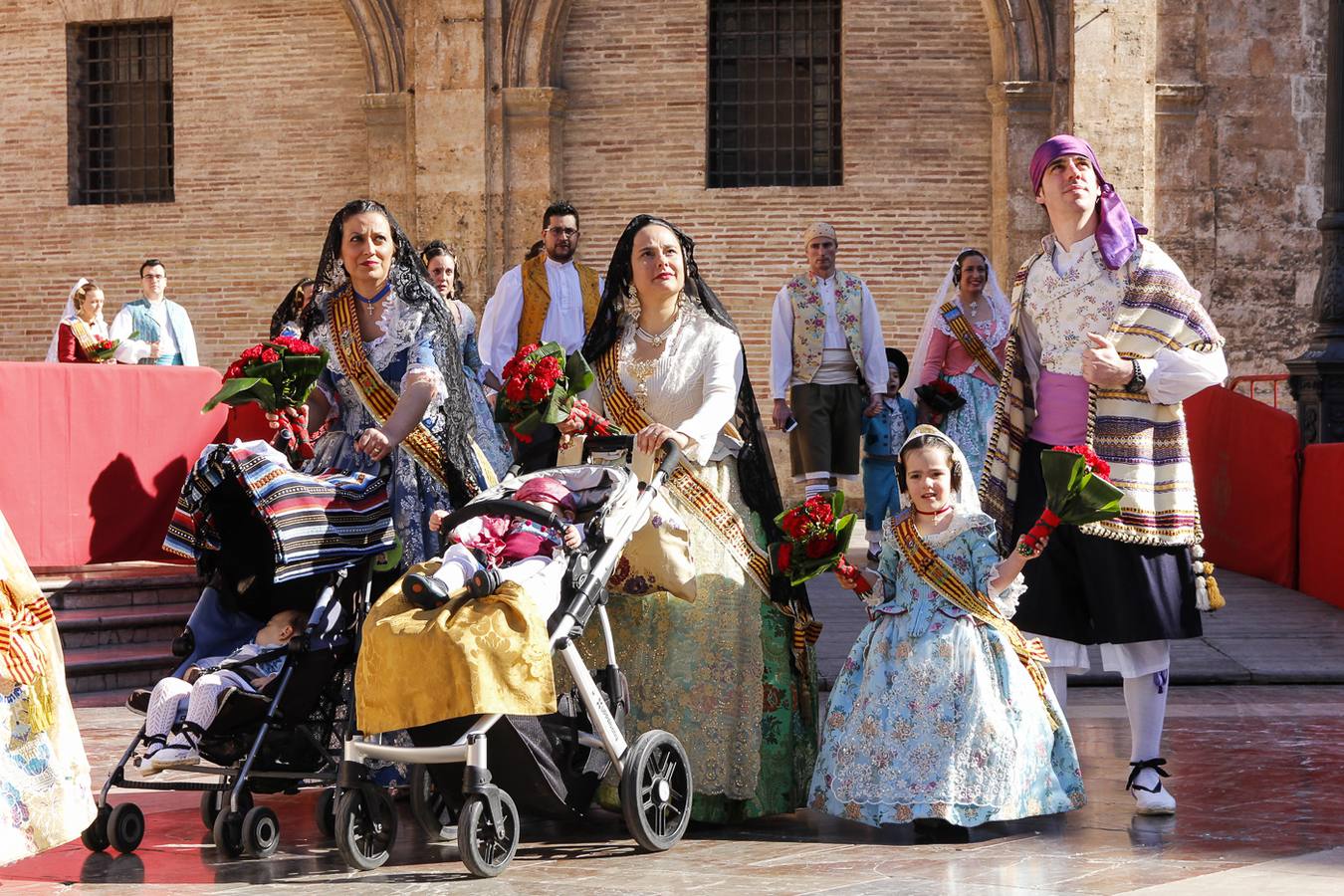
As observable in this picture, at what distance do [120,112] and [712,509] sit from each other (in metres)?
14.4

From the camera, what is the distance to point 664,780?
5.48 metres

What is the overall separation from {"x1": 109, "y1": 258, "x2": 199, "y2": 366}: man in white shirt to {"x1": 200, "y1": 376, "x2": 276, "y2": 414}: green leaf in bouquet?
9.59m

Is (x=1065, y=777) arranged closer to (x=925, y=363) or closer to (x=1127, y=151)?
(x=925, y=363)

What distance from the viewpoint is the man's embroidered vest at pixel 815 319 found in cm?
1169

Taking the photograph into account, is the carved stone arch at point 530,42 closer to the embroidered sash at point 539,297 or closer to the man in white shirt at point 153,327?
the man in white shirt at point 153,327

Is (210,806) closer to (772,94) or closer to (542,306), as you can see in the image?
(542,306)

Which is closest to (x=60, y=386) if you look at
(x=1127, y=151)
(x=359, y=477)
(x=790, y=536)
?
(x=359, y=477)

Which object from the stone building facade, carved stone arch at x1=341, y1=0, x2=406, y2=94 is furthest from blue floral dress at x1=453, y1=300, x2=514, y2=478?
carved stone arch at x1=341, y1=0, x2=406, y2=94

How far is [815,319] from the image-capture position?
1170 cm

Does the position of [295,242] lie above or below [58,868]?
above

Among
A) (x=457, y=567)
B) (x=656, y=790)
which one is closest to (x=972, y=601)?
(x=656, y=790)

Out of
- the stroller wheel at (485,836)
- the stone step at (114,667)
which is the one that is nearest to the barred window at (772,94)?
the stone step at (114,667)

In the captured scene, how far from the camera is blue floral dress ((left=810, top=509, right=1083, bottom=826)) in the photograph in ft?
18.4

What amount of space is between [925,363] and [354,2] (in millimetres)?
8012
